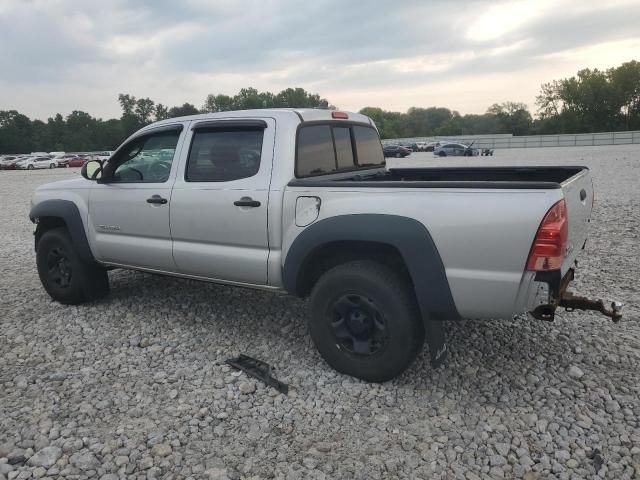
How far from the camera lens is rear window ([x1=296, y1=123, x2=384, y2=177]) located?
391 centimetres

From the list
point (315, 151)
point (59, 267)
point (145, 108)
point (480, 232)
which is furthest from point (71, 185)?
point (145, 108)

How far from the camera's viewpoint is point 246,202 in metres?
3.76

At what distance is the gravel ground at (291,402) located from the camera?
8.98 feet

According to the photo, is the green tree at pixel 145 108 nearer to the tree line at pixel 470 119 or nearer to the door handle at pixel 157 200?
the tree line at pixel 470 119

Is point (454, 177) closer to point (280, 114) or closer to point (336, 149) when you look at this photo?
point (336, 149)

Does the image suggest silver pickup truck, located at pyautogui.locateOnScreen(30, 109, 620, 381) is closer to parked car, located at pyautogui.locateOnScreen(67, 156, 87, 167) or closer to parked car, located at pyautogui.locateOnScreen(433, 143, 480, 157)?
parked car, located at pyautogui.locateOnScreen(433, 143, 480, 157)

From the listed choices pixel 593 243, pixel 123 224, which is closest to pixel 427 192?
pixel 123 224

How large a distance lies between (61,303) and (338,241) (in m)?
3.49

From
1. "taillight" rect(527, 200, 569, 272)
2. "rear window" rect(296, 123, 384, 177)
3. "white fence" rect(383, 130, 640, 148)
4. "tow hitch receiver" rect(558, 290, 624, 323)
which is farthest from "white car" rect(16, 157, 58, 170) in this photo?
"taillight" rect(527, 200, 569, 272)

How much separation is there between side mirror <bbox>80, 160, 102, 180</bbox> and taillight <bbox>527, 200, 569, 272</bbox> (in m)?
3.94

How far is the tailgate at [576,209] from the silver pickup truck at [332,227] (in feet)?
0.07

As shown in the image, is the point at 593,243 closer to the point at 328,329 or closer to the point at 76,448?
the point at 328,329

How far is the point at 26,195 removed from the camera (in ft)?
63.5

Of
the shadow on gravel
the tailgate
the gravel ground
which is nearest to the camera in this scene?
the gravel ground
